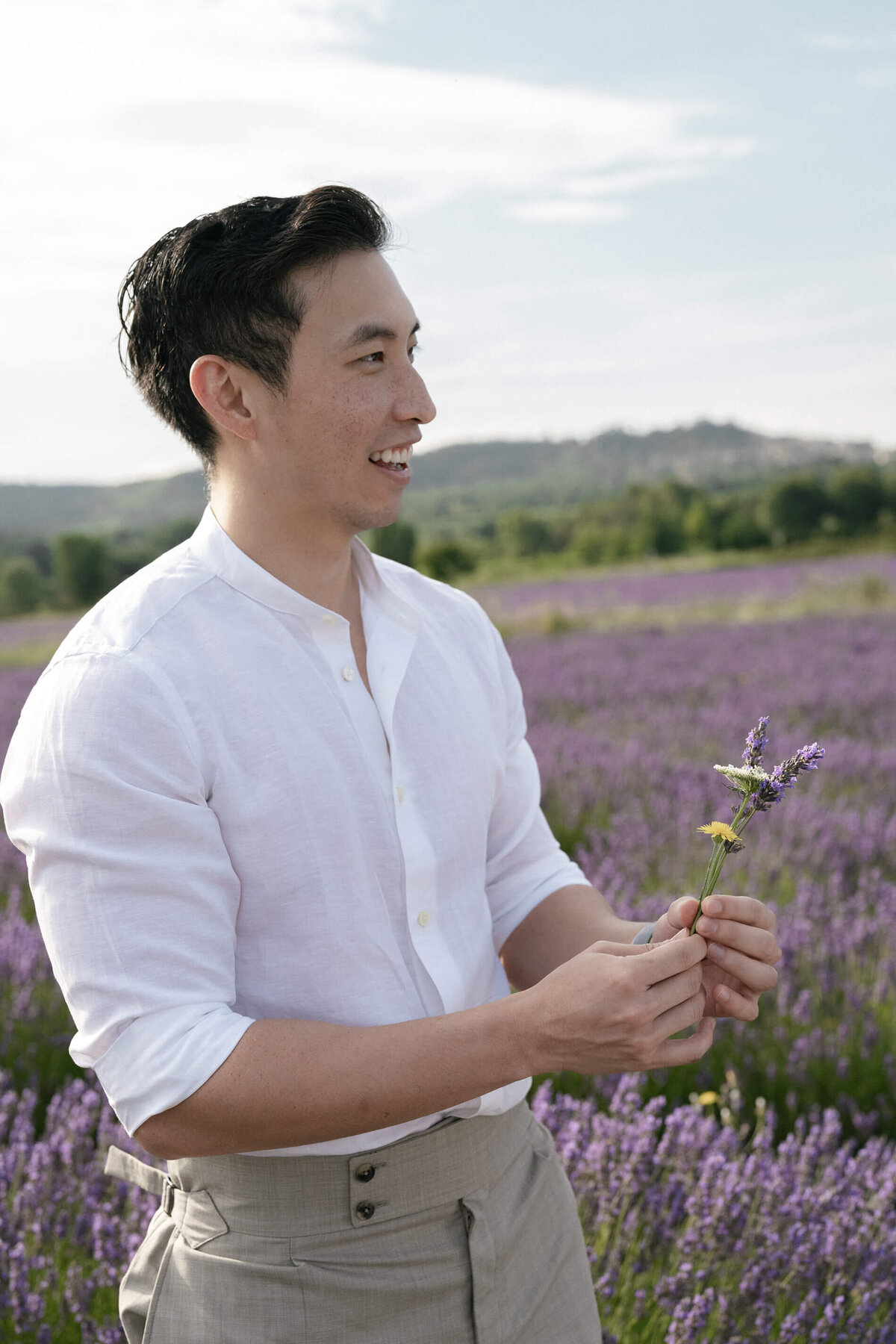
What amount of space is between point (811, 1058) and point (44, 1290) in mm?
2051

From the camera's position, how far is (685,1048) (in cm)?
135

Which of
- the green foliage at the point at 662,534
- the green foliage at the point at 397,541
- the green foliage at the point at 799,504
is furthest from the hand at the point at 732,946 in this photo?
the green foliage at the point at 799,504

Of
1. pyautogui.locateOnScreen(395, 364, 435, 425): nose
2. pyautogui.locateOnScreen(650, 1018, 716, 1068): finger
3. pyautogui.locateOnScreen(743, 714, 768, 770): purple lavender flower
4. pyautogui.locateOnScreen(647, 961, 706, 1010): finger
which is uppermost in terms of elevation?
pyautogui.locateOnScreen(395, 364, 435, 425): nose

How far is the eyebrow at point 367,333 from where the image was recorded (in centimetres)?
147

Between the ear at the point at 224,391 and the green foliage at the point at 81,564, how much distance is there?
44.9m

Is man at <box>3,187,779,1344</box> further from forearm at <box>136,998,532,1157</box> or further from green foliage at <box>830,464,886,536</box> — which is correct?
green foliage at <box>830,464,886,536</box>

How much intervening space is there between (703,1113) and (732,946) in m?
2.02

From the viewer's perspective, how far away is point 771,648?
394 inches

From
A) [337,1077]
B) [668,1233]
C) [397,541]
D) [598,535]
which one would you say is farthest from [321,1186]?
[598,535]

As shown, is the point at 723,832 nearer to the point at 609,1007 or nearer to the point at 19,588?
the point at 609,1007

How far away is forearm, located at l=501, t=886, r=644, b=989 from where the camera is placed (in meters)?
1.67

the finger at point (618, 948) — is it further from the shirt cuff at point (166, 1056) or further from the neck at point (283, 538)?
the neck at point (283, 538)

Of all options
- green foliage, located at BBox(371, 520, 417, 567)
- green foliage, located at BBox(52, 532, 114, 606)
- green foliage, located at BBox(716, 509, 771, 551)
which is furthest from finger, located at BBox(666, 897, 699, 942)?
green foliage, located at BBox(716, 509, 771, 551)

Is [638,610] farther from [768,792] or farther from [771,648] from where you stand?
[768,792]
